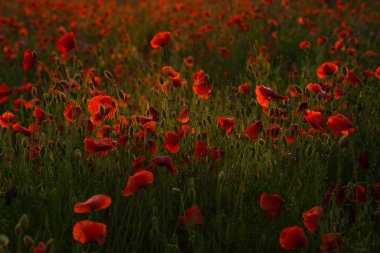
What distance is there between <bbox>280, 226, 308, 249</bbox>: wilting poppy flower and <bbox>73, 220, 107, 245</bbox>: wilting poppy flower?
485mm

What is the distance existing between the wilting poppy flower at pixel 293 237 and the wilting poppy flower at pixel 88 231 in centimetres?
49

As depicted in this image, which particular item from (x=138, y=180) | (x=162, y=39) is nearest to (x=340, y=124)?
(x=138, y=180)

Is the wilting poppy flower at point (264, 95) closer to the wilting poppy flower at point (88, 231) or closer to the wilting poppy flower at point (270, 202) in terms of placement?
the wilting poppy flower at point (270, 202)

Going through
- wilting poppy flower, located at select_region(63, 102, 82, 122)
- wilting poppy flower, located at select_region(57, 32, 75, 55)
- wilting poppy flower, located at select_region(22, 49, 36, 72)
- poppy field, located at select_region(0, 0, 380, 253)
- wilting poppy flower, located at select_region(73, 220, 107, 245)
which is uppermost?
wilting poppy flower, located at select_region(57, 32, 75, 55)

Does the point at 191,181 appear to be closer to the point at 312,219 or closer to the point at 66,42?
the point at 312,219

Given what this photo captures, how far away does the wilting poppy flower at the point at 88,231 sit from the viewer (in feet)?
4.44


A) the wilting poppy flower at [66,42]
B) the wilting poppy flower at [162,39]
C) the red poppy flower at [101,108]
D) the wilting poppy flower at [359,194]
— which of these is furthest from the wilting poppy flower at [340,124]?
the wilting poppy flower at [66,42]

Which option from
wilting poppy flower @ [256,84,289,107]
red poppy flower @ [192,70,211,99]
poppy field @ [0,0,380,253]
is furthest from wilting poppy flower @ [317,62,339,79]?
red poppy flower @ [192,70,211,99]

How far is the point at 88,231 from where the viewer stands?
137cm

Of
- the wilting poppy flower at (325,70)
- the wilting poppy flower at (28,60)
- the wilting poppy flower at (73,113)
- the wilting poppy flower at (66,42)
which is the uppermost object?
the wilting poppy flower at (66,42)

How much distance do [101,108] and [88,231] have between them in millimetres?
558

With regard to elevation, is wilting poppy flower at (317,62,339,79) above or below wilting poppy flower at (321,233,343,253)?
above

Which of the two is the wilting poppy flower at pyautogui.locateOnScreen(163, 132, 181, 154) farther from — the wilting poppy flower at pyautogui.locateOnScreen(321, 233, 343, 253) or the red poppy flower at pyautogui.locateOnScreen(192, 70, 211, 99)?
the wilting poppy flower at pyautogui.locateOnScreen(321, 233, 343, 253)

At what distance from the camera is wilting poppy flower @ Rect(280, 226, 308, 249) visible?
1337 mm
